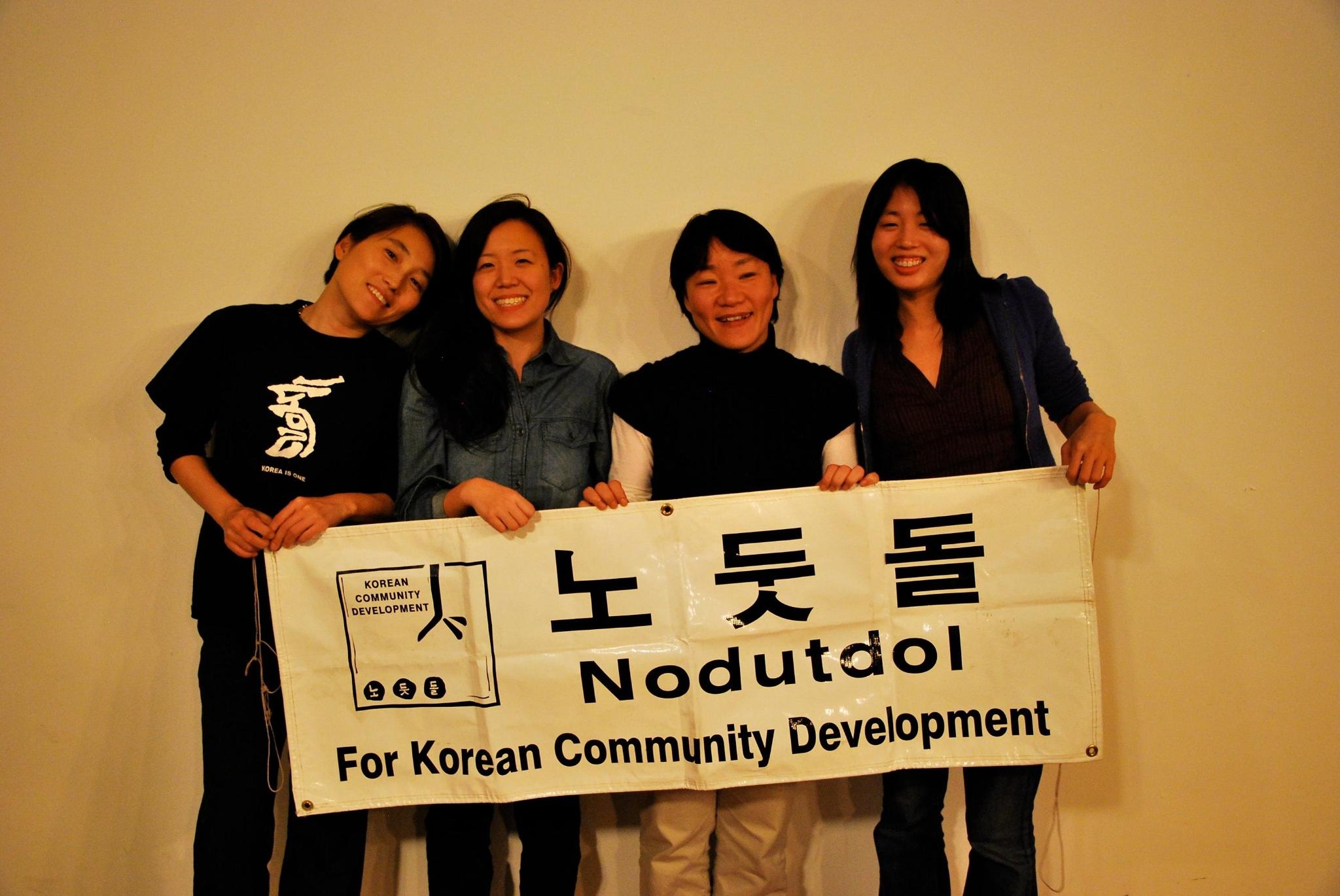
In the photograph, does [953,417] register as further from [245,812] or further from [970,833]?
[245,812]

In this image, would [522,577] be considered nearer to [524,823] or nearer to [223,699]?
[524,823]

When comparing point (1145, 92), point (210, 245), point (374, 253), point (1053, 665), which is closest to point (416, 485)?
point (374, 253)

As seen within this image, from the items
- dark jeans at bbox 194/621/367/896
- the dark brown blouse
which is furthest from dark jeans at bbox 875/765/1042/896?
dark jeans at bbox 194/621/367/896

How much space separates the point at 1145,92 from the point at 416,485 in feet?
6.39

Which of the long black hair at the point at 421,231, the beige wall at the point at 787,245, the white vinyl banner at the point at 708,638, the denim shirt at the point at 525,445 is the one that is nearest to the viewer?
the white vinyl banner at the point at 708,638

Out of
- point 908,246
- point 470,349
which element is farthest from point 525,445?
point 908,246

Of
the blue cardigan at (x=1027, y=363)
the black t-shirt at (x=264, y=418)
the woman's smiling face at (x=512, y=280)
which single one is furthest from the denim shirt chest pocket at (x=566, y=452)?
the blue cardigan at (x=1027, y=363)

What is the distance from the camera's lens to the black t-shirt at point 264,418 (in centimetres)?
159

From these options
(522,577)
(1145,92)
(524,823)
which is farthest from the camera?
Answer: (1145,92)

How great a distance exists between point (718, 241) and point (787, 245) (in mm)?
320

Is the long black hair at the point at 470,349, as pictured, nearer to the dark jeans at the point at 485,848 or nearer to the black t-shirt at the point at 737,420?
the black t-shirt at the point at 737,420

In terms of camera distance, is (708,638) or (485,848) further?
(485,848)

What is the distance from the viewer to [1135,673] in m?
1.89

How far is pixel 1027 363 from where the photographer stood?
1.59 meters
